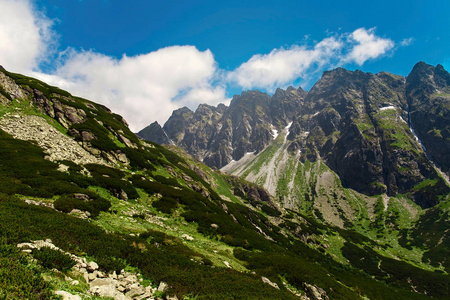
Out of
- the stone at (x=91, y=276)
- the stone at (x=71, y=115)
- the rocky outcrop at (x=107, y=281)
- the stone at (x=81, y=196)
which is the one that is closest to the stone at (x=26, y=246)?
the rocky outcrop at (x=107, y=281)

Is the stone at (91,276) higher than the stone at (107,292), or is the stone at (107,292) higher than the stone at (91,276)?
the stone at (91,276)

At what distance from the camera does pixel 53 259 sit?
972 cm

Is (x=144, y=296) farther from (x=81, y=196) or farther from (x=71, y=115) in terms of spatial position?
(x=71, y=115)

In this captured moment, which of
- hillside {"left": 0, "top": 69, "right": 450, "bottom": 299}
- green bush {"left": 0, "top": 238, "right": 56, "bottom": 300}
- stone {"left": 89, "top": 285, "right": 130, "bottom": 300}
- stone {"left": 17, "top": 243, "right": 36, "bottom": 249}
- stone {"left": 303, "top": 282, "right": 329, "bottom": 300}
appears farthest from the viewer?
A: stone {"left": 303, "top": 282, "right": 329, "bottom": 300}

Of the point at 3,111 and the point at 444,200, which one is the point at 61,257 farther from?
the point at 444,200

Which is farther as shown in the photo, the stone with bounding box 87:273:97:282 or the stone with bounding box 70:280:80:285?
the stone with bounding box 87:273:97:282

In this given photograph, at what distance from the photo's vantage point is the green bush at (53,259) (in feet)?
30.7

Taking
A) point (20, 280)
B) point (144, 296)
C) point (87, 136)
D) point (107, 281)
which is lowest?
point (144, 296)

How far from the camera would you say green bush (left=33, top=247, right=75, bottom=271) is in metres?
9.34

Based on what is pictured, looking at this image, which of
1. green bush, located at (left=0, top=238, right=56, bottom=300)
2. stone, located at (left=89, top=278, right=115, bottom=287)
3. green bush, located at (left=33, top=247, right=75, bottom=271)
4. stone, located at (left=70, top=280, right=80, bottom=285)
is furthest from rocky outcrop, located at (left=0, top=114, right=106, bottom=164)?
stone, located at (left=70, top=280, right=80, bottom=285)

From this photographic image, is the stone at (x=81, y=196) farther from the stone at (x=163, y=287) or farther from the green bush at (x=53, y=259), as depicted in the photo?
the stone at (x=163, y=287)

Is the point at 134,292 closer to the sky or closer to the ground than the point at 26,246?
closer to the ground

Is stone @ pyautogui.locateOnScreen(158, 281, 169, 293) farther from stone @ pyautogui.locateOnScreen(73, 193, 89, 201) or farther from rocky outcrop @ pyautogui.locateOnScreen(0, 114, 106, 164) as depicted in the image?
rocky outcrop @ pyautogui.locateOnScreen(0, 114, 106, 164)

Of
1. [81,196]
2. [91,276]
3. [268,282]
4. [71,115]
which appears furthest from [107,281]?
[71,115]
